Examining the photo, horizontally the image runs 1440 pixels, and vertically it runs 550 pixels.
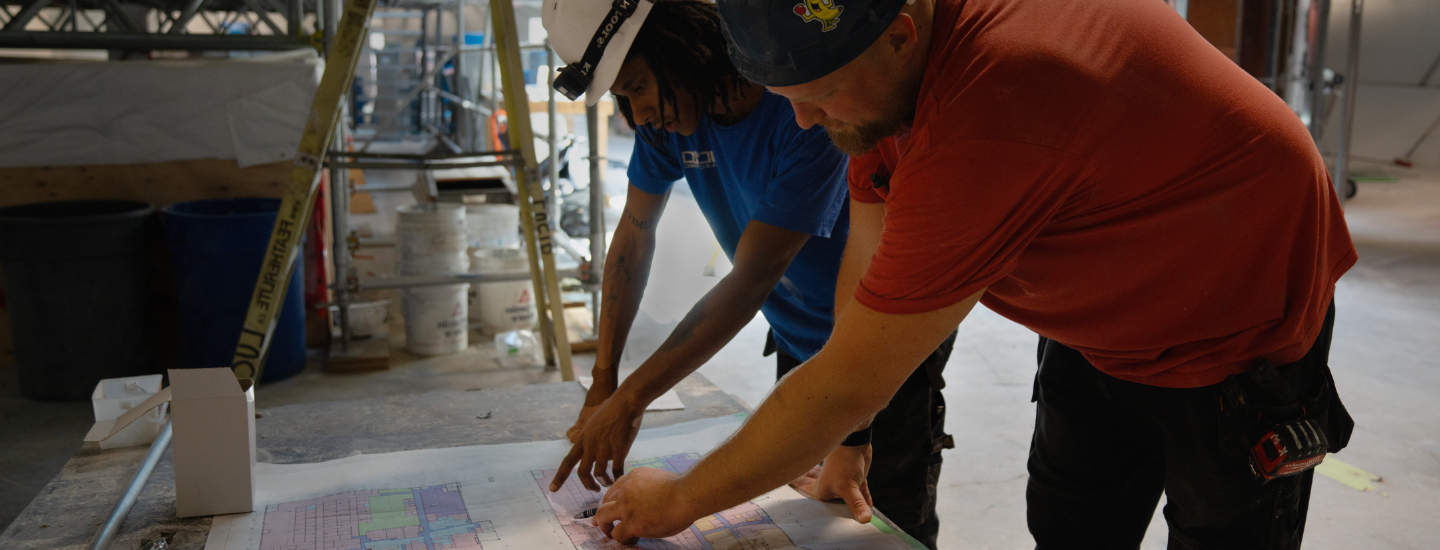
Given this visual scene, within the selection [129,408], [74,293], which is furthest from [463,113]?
[129,408]

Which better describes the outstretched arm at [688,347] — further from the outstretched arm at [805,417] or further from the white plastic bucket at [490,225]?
the white plastic bucket at [490,225]

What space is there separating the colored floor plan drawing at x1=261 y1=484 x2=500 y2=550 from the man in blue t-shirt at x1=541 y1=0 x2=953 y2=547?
0.15m

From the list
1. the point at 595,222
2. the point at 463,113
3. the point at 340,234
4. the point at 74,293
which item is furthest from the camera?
the point at 463,113

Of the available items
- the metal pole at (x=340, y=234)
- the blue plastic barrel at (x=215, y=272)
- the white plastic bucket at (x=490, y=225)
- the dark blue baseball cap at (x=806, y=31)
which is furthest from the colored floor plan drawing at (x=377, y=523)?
the white plastic bucket at (x=490, y=225)

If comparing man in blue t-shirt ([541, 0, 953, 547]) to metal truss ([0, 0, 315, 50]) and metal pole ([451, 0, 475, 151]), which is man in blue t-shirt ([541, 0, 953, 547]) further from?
metal pole ([451, 0, 475, 151])

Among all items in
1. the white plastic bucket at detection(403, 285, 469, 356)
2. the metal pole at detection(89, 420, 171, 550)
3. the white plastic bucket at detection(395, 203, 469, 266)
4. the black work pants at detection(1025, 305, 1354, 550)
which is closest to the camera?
the black work pants at detection(1025, 305, 1354, 550)

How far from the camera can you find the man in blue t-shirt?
50.2 inches

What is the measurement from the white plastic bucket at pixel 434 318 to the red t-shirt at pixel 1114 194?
10.2 ft

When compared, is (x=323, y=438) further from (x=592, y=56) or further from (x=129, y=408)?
(x=592, y=56)

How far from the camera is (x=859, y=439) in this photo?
4.27 ft

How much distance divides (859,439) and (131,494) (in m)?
0.98

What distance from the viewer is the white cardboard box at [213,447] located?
3.86 feet

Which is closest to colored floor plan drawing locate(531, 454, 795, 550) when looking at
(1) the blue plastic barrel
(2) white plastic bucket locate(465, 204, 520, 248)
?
(1) the blue plastic barrel

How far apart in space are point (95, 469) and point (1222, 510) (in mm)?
1534
